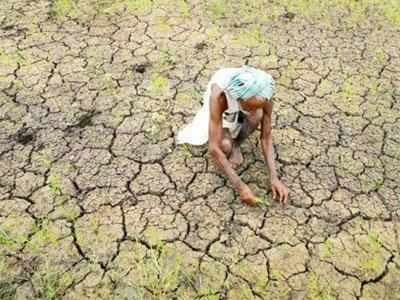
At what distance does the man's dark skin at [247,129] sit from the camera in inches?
105

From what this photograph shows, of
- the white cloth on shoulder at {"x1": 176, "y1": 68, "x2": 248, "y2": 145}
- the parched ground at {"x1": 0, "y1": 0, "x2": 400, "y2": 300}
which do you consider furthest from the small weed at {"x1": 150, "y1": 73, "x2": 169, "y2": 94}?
the white cloth on shoulder at {"x1": 176, "y1": 68, "x2": 248, "y2": 145}

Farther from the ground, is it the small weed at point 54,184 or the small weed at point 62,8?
the small weed at point 62,8

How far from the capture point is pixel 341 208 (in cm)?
280

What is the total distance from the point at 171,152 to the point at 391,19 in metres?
2.75

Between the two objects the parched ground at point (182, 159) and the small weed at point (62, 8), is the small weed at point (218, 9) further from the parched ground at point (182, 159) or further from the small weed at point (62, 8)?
the small weed at point (62, 8)

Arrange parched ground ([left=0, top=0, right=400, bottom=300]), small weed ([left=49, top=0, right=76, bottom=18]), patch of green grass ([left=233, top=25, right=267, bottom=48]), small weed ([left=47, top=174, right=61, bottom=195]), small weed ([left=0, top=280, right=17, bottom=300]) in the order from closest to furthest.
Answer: small weed ([left=0, top=280, right=17, bottom=300]), parched ground ([left=0, top=0, right=400, bottom=300]), small weed ([left=47, top=174, right=61, bottom=195]), patch of green grass ([left=233, top=25, right=267, bottom=48]), small weed ([left=49, top=0, right=76, bottom=18])

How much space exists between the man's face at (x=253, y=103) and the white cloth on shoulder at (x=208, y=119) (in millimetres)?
87

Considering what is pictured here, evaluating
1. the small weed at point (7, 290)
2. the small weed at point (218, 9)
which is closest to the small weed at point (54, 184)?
the small weed at point (7, 290)

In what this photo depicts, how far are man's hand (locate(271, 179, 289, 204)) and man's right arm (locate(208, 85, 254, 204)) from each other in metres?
0.14

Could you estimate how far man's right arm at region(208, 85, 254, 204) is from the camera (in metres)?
2.70

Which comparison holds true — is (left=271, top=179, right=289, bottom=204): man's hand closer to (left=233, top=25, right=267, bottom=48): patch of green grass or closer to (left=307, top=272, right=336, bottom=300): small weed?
(left=307, top=272, right=336, bottom=300): small weed

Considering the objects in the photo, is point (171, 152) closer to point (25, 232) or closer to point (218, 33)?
point (25, 232)

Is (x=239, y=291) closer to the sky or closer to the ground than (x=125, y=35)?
closer to the ground

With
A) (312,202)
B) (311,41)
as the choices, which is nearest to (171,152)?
(312,202)
